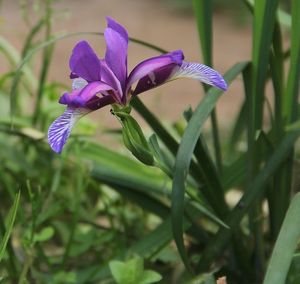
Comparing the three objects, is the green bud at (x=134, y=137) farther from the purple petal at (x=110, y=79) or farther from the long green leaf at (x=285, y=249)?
the long green leaf at (x=285, y=249)

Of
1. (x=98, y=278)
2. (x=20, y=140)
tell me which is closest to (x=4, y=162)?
(x=20, y=140)

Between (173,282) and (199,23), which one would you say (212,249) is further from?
(199,23)

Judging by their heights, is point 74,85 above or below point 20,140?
above

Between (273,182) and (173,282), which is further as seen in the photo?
(173,282)

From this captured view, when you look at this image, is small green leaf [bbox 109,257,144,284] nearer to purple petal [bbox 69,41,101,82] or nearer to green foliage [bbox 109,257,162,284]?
green foliage [bbox 109,257,162,284]

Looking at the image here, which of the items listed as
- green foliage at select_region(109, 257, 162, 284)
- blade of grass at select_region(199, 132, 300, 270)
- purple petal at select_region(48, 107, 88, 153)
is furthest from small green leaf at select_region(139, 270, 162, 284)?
purple petal at select_region(48, 107, 88, 153)

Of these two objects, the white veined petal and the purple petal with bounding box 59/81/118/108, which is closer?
the purple petal with bounding box 59/81/118/108

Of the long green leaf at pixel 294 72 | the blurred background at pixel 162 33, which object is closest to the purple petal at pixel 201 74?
the long green leaf at pixel 294 72
